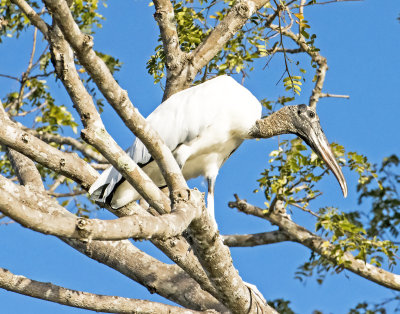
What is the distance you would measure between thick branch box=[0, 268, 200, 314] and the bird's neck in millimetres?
1453

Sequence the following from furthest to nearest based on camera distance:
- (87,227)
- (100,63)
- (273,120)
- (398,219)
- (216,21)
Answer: (398,219), (216,21), (273,120), (100,63), (87,227)

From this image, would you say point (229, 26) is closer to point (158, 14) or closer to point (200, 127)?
point (158, 14)

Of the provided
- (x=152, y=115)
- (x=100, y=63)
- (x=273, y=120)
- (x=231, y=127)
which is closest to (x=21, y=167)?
(x=152, y=115)

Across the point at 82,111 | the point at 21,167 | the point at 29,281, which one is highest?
the point at 21,167

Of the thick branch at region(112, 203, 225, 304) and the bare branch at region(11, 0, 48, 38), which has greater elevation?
the bare branch at region(11, 0, 48, 38)

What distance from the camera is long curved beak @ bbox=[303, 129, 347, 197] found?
437 centimetres

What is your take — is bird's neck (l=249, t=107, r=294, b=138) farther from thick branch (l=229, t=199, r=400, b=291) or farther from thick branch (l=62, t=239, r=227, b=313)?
thick branch (l=62, t=239, r=227, b=313)

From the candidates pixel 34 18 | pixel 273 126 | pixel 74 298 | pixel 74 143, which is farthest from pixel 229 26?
pixel 74 143

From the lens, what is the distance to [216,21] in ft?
16.5

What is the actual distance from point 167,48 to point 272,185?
140cm

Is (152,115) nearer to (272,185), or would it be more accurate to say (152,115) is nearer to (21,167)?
(21,167)

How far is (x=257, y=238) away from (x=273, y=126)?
4.10ft

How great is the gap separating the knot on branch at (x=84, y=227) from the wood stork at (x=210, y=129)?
6.72 ft

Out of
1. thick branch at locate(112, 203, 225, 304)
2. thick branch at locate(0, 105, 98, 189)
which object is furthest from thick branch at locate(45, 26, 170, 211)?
thick branch at locate(112, 203, 225, 304)
